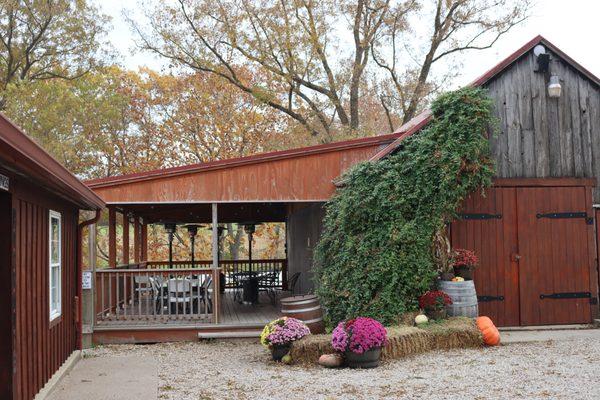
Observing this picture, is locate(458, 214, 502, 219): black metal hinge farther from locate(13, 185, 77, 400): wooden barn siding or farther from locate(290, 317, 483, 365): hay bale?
locate(13, 185, 77, 400): wooden barn siding

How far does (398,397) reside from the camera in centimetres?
625

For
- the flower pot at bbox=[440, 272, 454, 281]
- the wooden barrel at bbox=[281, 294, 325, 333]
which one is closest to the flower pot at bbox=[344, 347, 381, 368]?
the wooden barrel at bbox=[281, 294, 325, 333]

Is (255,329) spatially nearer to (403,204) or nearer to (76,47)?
(403,204)

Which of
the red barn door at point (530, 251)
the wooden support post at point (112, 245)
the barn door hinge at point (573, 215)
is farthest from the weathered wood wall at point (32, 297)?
the barn door hinge at point (573, 215)

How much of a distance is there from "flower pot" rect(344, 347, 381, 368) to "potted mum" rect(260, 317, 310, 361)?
0.88 meters

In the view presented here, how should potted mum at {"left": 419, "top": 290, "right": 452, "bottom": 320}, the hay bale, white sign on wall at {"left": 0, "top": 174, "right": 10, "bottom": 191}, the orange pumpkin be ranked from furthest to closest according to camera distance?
potted mum at {"left": 419, "top": 290, "right": 452, "bottom": 320} → the orange pumpkin → the hay bale → white sign on wall at {"left": 0, "top": 174, "right": 10, "bottom": 191}

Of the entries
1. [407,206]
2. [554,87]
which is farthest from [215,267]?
[554,87]

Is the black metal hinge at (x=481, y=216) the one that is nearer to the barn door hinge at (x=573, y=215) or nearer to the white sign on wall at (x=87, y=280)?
the barn door hinge at (x=573, y=215)

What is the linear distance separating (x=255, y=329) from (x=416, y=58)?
1622 cm

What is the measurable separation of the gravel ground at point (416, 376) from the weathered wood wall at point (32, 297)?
127 cm

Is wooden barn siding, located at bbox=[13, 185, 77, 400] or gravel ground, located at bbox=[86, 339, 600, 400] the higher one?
wooden barn siding, located at bbox=[13, 185, 77, 400]

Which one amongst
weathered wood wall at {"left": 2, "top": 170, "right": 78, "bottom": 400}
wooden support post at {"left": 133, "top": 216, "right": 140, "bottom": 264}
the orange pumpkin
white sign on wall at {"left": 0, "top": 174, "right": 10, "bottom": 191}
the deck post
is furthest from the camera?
wooden support post at {"left": 133, "top": 216, "right": 140, "bottom": 264}

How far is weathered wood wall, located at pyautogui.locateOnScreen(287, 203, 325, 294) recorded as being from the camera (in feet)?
42.1

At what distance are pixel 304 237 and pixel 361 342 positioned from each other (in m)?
6.79
